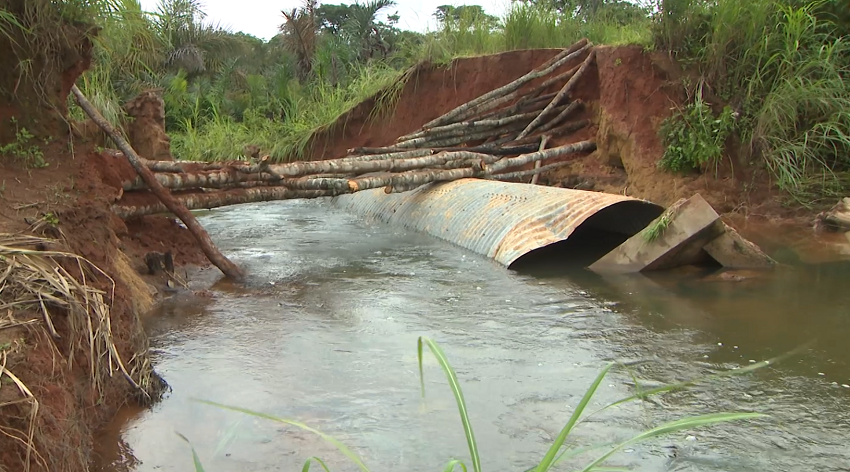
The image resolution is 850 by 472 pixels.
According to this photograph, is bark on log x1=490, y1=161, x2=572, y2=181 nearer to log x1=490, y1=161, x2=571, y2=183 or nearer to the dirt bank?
log x1=490, y1=161, x2=571, y2=183

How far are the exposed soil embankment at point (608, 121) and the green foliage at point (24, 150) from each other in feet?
22.4

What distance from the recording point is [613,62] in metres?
10.6

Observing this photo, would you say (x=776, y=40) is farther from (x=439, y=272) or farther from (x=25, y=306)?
(x=25, y=306)

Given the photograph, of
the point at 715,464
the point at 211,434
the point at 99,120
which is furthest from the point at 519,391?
the point at 99,120

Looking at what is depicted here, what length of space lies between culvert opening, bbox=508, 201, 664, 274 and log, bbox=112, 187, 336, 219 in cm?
245

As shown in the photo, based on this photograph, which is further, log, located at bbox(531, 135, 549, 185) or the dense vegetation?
log, located at bbox(531, 135, 549, 185)

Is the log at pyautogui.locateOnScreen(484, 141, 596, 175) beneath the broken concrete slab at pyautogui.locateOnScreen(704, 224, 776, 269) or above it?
above

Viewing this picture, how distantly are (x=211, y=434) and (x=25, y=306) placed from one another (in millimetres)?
1045

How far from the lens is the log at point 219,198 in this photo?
6.80 m

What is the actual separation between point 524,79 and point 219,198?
20.3 feet

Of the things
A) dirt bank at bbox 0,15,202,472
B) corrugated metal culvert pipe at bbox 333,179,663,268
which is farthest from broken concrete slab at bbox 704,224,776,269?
dirt bank at bbox 0,15,202,472

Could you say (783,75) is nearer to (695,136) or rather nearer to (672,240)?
(695,136)

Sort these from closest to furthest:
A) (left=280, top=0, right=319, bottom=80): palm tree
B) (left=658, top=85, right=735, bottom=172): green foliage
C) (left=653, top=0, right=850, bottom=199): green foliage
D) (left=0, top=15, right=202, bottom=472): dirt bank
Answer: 1. (left=0, top=15, right=202, bottom=472): dirt bank
2. (left=653, top=0, right=850, bottom=199): green foliage
3. (left=658, top=85, right=735, bottom=172): green foliage
4. (left=280, top=0, right=319, bottom=80): palm tree

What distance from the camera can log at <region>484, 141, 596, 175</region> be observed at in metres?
10.4
